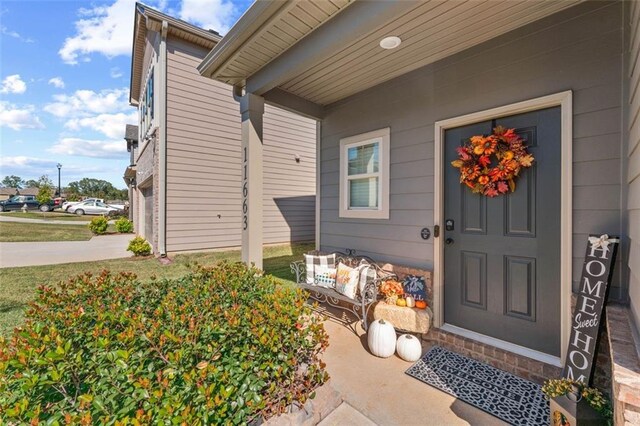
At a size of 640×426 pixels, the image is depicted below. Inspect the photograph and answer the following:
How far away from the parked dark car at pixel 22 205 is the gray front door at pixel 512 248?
31621 mm

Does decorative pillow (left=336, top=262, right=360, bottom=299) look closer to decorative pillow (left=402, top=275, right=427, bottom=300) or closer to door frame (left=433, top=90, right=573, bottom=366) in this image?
decorative pillow (left=402, top=275, right=427, bottom=300)

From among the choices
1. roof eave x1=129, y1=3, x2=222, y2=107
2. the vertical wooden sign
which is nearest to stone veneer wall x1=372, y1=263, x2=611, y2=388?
the vertical wooden sign

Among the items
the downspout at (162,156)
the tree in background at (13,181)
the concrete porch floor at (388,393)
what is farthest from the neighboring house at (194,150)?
the tree in background at (13,181)

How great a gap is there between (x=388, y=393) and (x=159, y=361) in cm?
166

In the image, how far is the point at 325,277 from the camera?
3645mm

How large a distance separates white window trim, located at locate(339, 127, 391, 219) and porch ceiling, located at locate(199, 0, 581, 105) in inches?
26.1

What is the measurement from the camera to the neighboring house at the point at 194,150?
638 centimetres

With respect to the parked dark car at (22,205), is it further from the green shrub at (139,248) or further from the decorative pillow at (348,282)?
the decorative pillow at (348,282)

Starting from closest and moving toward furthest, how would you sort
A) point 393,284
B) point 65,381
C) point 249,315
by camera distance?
point 65,381, point 249,315, point 393,284

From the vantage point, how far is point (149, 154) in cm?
786

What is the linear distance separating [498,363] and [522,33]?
2879mm

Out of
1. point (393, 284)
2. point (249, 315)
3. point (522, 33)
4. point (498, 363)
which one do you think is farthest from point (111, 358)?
point (522, 33)

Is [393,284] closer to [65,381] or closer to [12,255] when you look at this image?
[65,381]

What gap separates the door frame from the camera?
2.17 meters
